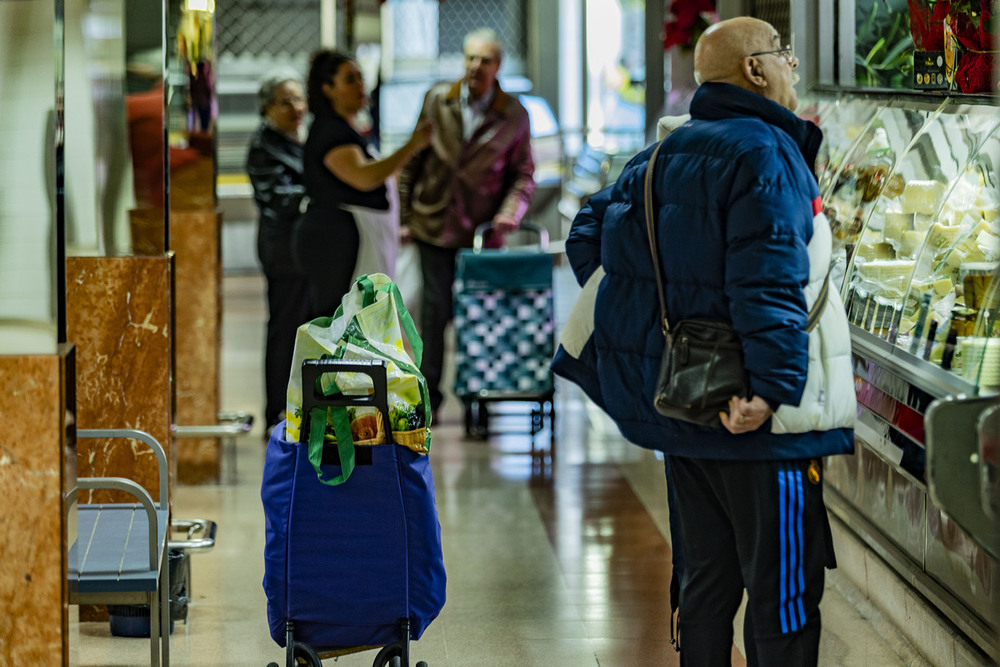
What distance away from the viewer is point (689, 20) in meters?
7.43

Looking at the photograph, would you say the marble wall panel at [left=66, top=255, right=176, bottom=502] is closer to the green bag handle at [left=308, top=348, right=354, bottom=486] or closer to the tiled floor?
the tiled floor

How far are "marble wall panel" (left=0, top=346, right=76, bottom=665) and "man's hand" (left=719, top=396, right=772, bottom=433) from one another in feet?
4.79

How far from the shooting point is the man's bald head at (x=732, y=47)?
309cm

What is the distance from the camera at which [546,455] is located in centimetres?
675

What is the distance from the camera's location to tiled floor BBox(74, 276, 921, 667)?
408 centimetres

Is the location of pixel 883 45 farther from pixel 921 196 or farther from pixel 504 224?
pixel 504 224

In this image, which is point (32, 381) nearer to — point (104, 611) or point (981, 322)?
point (104, 611)

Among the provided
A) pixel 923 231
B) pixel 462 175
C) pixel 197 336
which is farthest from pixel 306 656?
pixel 462 175

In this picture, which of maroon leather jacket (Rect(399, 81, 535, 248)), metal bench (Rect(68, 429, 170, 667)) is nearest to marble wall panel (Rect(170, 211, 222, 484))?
maroon leather jacket (Rect(399, 81, 535, 248))

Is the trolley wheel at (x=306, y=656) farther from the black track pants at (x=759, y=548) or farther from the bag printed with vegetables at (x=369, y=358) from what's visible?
the black track pants at (x=759, y=548)

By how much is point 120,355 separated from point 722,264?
7.58 feet

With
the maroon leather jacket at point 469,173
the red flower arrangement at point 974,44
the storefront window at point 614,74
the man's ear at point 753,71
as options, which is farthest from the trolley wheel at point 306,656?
the storefront window at point 614,74

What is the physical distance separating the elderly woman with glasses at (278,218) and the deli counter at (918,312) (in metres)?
3.06

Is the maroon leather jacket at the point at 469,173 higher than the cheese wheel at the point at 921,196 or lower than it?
higher
